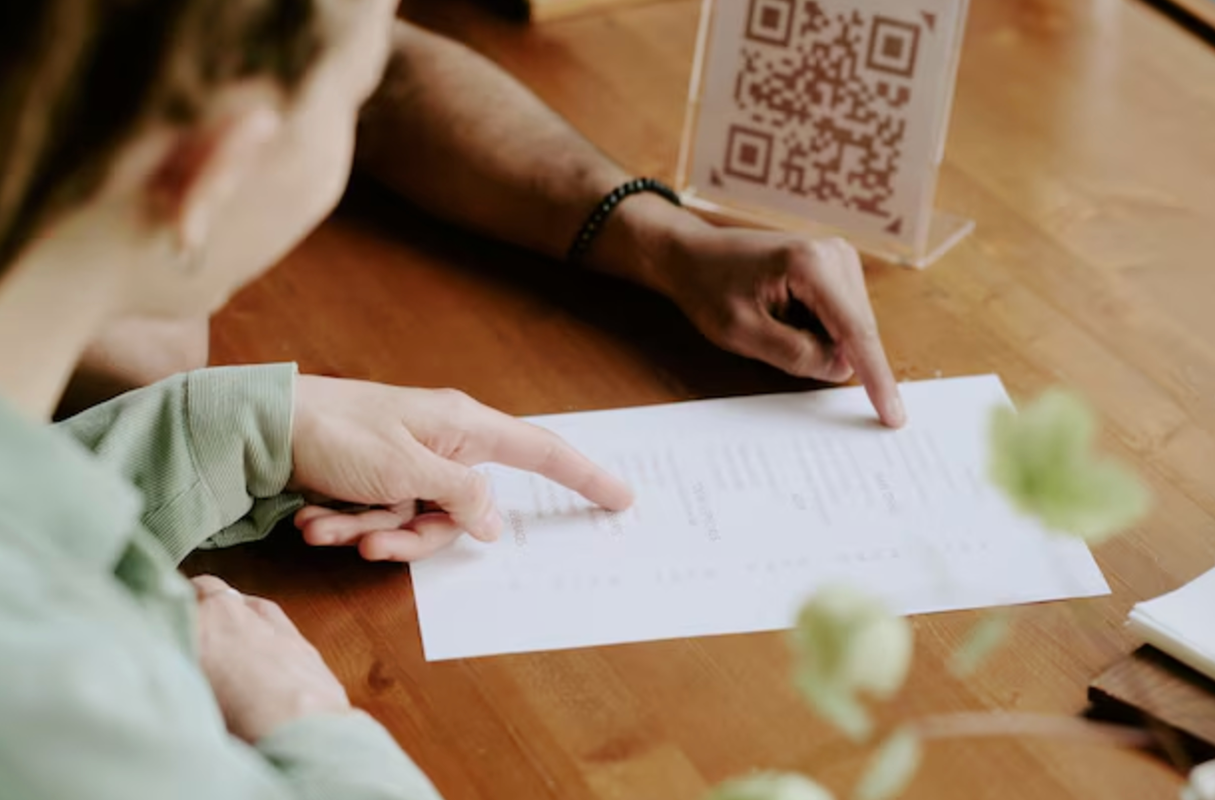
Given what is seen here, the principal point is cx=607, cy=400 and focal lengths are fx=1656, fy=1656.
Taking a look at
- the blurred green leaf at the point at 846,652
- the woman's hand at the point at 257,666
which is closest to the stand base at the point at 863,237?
the woman's hand at the point at 257,666

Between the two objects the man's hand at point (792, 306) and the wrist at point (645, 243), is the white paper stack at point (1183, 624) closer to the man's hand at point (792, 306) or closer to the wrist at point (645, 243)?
the man's hand at point (792, 306)

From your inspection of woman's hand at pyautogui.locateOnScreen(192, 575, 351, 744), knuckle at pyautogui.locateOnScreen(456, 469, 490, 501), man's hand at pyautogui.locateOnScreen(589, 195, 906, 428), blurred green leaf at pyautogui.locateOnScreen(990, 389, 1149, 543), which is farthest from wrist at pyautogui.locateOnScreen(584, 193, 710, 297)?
blurred green leaf at pyautogui.locateOnScreen(990, 389, 1149, 543)

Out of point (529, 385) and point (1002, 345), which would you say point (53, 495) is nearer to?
point (529, 385)

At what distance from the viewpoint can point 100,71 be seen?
62cm

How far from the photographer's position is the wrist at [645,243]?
123 centimetres

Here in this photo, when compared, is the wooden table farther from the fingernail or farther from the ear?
the ear

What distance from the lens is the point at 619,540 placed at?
101 cm

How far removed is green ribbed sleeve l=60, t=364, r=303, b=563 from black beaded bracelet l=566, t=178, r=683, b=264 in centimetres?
32

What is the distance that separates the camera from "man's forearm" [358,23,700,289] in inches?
49.6

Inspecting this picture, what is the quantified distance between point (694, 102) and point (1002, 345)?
1.02 feet

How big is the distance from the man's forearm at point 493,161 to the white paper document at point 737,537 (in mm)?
189

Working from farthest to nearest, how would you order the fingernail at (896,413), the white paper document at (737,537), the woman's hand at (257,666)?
the fingernail at (896,413), the white paper document at (737,537), the woman's hand at (257,666)

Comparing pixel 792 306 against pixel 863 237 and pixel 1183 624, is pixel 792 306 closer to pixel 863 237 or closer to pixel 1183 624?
pixel 863 237

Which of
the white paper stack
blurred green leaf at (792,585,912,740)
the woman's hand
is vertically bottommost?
the woman's hand
